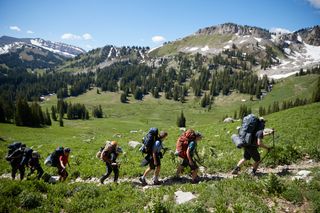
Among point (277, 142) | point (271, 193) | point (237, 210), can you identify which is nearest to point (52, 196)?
point (237, 210)

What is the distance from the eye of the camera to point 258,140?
15172 millimetres

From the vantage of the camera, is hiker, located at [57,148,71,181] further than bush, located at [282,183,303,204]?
Yes

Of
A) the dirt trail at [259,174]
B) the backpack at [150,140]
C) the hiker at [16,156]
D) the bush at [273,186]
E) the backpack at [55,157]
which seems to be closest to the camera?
the bush at [273,186]

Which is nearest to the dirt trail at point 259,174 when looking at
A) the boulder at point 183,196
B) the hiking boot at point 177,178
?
the hiking boot at point 177,178

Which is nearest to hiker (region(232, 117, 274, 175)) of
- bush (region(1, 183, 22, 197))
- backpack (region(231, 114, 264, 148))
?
backpack (region(231, 114, 264, 148))

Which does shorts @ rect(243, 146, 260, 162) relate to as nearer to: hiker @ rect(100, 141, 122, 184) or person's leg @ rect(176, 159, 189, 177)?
person's leg @ rect(176, 159, 189, 177)

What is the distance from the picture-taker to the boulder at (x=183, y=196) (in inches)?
478

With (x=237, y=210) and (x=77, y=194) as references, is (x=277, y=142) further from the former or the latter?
(x=77, y=194)

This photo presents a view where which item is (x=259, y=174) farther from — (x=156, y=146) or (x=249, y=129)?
(x=156, y=146)

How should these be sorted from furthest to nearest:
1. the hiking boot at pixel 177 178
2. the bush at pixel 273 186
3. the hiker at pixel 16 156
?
the hiker at pixel 16 156, the hiking boot at pixel 177 178, the bush at pixel 273 186

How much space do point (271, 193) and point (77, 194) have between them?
Answer: 8.77m

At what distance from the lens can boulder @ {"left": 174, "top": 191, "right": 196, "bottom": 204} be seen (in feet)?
39.8

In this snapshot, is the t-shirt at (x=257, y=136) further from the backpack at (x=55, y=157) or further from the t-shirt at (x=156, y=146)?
the backpack at (x=55, y=157)

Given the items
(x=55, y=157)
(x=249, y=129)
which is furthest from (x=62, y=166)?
(x=249, y=129)
